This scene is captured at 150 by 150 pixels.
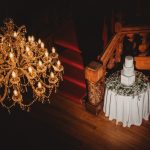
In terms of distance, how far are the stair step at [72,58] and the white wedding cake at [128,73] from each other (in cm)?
173

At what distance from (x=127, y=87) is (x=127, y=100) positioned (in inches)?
10.4

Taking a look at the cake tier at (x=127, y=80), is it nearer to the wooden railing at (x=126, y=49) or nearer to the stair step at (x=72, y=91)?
the wooden railing at (x=126, y=49)

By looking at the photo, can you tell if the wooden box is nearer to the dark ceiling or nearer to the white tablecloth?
the white tablecloth

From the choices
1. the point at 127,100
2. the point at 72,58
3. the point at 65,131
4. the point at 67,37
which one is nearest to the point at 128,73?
the point at 127,100

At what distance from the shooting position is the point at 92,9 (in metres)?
9.22

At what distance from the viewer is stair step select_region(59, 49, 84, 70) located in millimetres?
8219

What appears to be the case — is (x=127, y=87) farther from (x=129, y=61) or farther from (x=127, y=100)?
(x=129, y=61)

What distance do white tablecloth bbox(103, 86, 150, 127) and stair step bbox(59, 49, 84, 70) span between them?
1.44 m

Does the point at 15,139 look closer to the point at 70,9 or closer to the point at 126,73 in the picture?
the point at 126,73

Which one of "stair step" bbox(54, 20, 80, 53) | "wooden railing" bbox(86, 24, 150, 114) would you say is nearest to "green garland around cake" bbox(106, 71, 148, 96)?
"wooden railing" bbox(86, 24, 150, 114)

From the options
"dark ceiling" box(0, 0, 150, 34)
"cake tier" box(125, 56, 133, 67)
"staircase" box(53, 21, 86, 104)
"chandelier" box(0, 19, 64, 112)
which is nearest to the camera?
"chandelier" box(0, 19, 64, 112)

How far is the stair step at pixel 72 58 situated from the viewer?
8219 mm

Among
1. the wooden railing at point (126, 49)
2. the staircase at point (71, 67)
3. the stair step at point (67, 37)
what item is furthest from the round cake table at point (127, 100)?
the stair step at point (67, 37)

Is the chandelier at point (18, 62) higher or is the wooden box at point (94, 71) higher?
the chandelier at point (18, 62)
